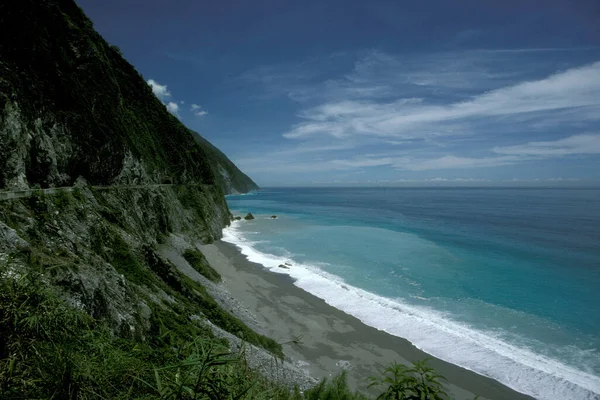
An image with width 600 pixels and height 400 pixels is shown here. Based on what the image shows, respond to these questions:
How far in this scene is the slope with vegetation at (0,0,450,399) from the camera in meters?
3.27

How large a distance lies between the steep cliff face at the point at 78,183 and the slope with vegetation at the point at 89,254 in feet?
0.28

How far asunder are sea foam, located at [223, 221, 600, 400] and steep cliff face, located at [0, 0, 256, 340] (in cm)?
1144

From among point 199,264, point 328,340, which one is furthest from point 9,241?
point 199,264

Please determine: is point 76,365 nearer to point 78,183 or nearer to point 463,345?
point 463,345

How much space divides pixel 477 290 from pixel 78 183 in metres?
36.2

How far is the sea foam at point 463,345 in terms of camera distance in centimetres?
1547

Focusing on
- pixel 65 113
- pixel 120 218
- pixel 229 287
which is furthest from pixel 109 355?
pixel 65 113

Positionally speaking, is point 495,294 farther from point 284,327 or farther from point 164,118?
point 164,118

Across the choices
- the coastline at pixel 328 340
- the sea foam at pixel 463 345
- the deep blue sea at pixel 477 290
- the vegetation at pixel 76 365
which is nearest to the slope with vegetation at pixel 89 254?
the vegetation at pixel 76 365

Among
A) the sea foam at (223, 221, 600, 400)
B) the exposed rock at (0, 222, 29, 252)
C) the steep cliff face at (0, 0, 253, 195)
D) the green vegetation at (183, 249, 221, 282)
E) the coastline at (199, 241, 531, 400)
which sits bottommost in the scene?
the coastline at (199, 241, 531, 400)

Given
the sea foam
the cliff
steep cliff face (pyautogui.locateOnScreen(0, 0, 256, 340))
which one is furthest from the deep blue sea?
steep cliff face (pyautogui.locateOnScreen(0, 0, 256, 340))

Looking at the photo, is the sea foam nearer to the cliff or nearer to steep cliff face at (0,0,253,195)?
the cliff

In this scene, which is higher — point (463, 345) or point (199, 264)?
point (199, 264)

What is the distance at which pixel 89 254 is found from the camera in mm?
11922
